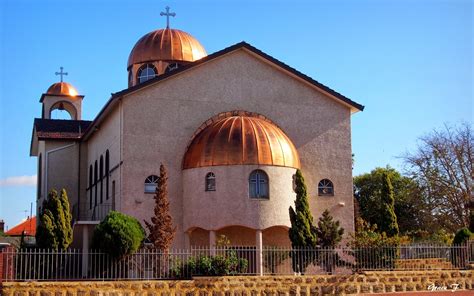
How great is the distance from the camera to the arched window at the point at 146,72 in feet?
133


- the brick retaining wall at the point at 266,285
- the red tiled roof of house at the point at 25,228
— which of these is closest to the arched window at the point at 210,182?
the brick retaining wall at the point at 266,285

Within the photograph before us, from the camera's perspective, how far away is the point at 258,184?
30844mm

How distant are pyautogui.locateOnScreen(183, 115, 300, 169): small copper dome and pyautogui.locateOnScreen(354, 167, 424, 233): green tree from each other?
10236 mm

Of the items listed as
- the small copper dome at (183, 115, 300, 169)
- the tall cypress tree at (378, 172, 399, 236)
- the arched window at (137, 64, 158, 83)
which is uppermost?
the arched window at (137, 64, 158, 83)

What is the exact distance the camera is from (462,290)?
26422 millimetres

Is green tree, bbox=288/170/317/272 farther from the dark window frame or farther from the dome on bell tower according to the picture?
the dome on bell tower

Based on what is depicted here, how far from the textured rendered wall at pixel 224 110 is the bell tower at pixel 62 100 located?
1955cm

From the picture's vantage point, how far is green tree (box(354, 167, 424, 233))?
43.9 m

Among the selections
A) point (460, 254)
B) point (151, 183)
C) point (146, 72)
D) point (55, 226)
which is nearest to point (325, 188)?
point (460, 254)

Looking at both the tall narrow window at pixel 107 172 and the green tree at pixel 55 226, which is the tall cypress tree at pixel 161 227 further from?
the tall narrow window at pixel 107 172

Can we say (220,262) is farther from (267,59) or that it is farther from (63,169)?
(63,169)

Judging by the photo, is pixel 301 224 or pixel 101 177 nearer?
pixel 301 224

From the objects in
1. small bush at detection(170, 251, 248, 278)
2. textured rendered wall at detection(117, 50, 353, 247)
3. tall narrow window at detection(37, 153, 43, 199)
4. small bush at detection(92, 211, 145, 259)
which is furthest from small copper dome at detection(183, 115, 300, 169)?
tall narrow window at detection(37, 153, 43, 199)

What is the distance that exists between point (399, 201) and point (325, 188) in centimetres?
1779
